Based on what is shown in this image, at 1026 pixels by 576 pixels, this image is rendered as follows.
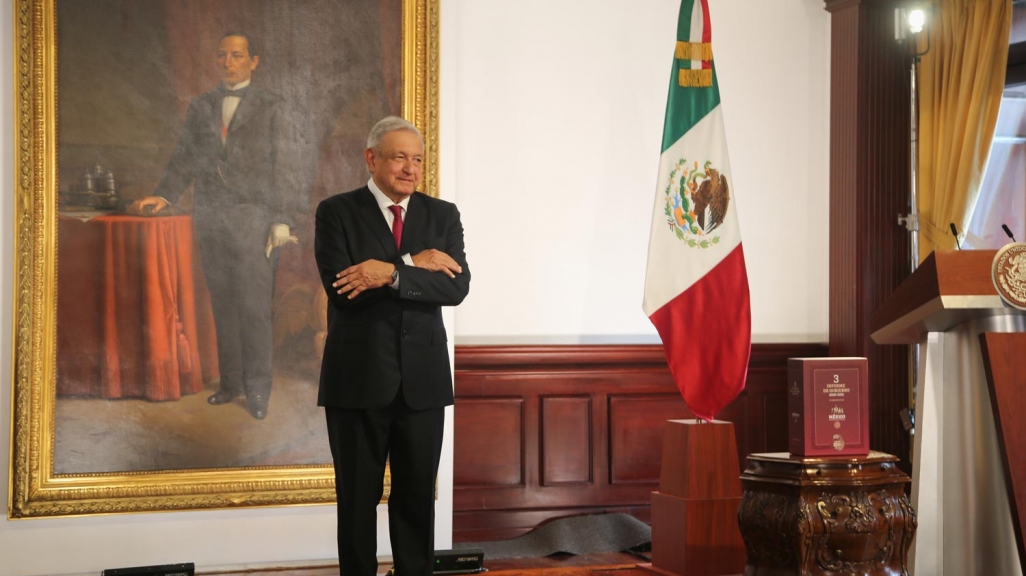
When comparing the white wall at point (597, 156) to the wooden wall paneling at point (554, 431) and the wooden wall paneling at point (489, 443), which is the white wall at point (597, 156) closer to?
the wooden wall paneling at point (554, 431)

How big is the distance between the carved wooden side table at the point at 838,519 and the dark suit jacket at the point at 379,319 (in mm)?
1152

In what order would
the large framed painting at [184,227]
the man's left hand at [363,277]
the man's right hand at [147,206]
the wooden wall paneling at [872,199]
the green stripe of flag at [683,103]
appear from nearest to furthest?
the man's left hand at [363,277] → the large framed painting at [184,227] → the man's right hand at [147,206] → the green stripe of flag at [683,103] → the wooden wall paneling at [872,199]

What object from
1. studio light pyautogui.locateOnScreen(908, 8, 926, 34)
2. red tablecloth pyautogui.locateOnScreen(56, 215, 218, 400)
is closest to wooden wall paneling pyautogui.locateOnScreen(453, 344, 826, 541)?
red tablecloth pyautogui.locateOnScreen(56, 215, 218, 400)

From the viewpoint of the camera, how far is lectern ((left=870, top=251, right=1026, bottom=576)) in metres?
2.85

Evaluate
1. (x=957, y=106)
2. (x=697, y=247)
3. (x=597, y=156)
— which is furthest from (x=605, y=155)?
(x=957, y=106)

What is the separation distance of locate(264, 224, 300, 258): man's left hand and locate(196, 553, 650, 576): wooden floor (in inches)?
54.6

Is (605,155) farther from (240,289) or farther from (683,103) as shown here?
(240,289)

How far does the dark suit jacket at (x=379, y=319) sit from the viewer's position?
119 inches

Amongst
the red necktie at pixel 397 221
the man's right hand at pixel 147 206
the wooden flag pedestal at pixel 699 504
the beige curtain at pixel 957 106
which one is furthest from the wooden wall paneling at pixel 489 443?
the beige curtain at pixel 957 106

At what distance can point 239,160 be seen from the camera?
4.43 m

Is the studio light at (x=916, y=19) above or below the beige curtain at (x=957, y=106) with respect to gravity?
above

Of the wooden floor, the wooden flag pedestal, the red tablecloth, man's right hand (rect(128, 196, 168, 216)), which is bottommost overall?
the wooden floor

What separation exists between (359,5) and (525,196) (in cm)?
122

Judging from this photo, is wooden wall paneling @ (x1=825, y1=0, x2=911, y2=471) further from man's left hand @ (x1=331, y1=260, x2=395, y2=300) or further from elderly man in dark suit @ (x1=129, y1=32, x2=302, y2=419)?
man's left hand @ (x1=331, y1=260, x2=395, y2=300)
